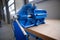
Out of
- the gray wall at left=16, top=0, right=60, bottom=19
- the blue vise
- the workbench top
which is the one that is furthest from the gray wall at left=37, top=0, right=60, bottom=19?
the workbench top

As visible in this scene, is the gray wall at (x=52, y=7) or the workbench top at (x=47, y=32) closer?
the workbench top at (x=47, y=32)

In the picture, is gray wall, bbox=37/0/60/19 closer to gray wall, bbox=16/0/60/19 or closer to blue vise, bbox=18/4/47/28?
gray wall, bbox=16/0/60/19

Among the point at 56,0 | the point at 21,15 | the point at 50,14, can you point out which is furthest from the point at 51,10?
the point at 21,15

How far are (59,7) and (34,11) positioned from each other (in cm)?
99

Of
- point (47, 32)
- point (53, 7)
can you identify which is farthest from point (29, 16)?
point (53, 7)

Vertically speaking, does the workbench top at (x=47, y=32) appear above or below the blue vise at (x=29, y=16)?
below

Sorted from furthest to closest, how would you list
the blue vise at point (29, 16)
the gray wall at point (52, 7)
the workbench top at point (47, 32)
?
the gray wall at point (52, 7), the blue vise at point (29, 16), the workbench top at point (47, 32)

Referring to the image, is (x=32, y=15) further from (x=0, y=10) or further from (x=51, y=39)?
(x=0, y=10)

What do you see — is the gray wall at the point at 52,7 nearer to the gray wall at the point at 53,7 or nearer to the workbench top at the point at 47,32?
the gray wall at the point at 53,7

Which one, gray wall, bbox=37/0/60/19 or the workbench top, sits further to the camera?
gray wall, bbox=37/0/60/19

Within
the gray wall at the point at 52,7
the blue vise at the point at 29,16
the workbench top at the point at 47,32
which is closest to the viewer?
the workbench top at the point at 47,32

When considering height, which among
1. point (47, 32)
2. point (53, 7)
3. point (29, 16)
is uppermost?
point (53, 7)

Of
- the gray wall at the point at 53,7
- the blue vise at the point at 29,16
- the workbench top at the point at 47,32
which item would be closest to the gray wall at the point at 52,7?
the gray wall at the point at 53,7

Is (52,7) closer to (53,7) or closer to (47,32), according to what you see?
(53,7)
